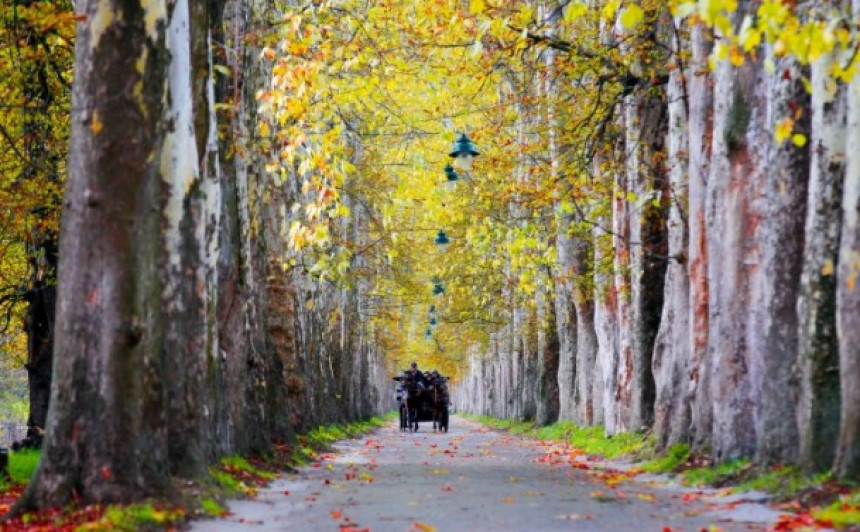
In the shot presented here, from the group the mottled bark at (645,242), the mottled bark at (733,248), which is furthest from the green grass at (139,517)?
the mottled bark at (645,242)

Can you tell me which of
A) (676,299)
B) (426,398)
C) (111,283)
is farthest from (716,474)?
(426,398)

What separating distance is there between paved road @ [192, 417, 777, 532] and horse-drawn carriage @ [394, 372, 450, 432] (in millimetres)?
19753

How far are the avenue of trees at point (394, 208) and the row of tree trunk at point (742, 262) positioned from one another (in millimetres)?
31

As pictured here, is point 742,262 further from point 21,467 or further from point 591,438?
point 591,438

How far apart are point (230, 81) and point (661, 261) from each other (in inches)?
302

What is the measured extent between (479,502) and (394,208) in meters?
11.3

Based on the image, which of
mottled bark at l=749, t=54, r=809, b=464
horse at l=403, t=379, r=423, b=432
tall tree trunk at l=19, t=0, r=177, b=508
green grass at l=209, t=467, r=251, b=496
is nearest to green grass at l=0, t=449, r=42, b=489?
green grass at l=209, t=467, r=251, b=496

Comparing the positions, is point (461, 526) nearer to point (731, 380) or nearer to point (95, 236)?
point (95, 236)

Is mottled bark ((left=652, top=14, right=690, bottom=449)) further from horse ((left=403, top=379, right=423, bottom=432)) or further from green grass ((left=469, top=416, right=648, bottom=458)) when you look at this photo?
horse ((left=403, top=379, right=423, bottom=432))

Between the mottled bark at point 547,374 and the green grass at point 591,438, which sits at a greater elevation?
the mottled bark at point 547,374

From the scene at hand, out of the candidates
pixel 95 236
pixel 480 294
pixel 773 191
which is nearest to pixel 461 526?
pixel 95 236

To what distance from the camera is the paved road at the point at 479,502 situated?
29.4 feet

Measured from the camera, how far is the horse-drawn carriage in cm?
3716

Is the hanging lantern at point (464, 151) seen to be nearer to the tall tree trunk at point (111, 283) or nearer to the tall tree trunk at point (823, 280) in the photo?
the tall tree trunk at point (823, 280)
